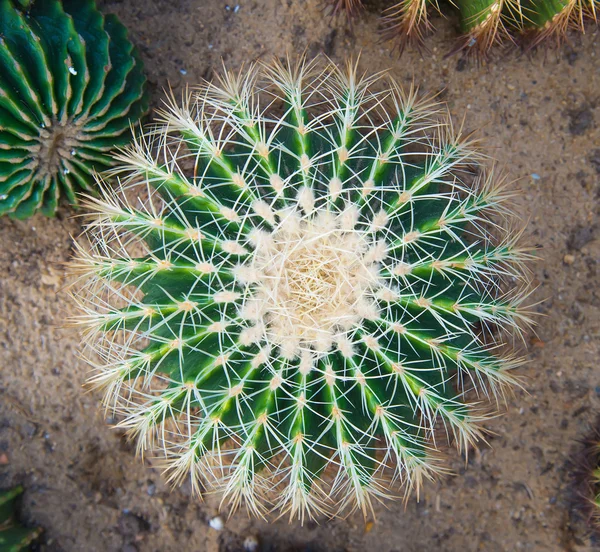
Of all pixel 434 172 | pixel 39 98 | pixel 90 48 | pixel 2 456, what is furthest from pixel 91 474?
pixel 434 172

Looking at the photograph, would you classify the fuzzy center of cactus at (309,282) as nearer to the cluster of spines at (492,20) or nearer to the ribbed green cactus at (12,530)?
the cluster of spines at (492,20)

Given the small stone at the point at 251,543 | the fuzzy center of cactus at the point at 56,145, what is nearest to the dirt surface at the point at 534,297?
the small stone at the point at 251,543

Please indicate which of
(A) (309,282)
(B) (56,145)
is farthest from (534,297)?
(B) (56,145)

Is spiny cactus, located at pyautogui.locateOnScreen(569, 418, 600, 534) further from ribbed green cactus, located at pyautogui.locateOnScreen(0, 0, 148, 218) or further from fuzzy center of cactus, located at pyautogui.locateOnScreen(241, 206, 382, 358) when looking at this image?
ribbed green cactus, located at pyautogui.locateOnScreen(0, 0, 148, 218)

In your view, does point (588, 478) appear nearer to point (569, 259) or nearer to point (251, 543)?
point (569, 259)

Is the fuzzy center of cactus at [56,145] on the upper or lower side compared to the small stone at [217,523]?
upper

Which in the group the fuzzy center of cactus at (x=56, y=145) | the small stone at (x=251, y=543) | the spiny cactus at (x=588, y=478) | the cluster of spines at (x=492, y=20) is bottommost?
the small stone at (x=251, y=543)
